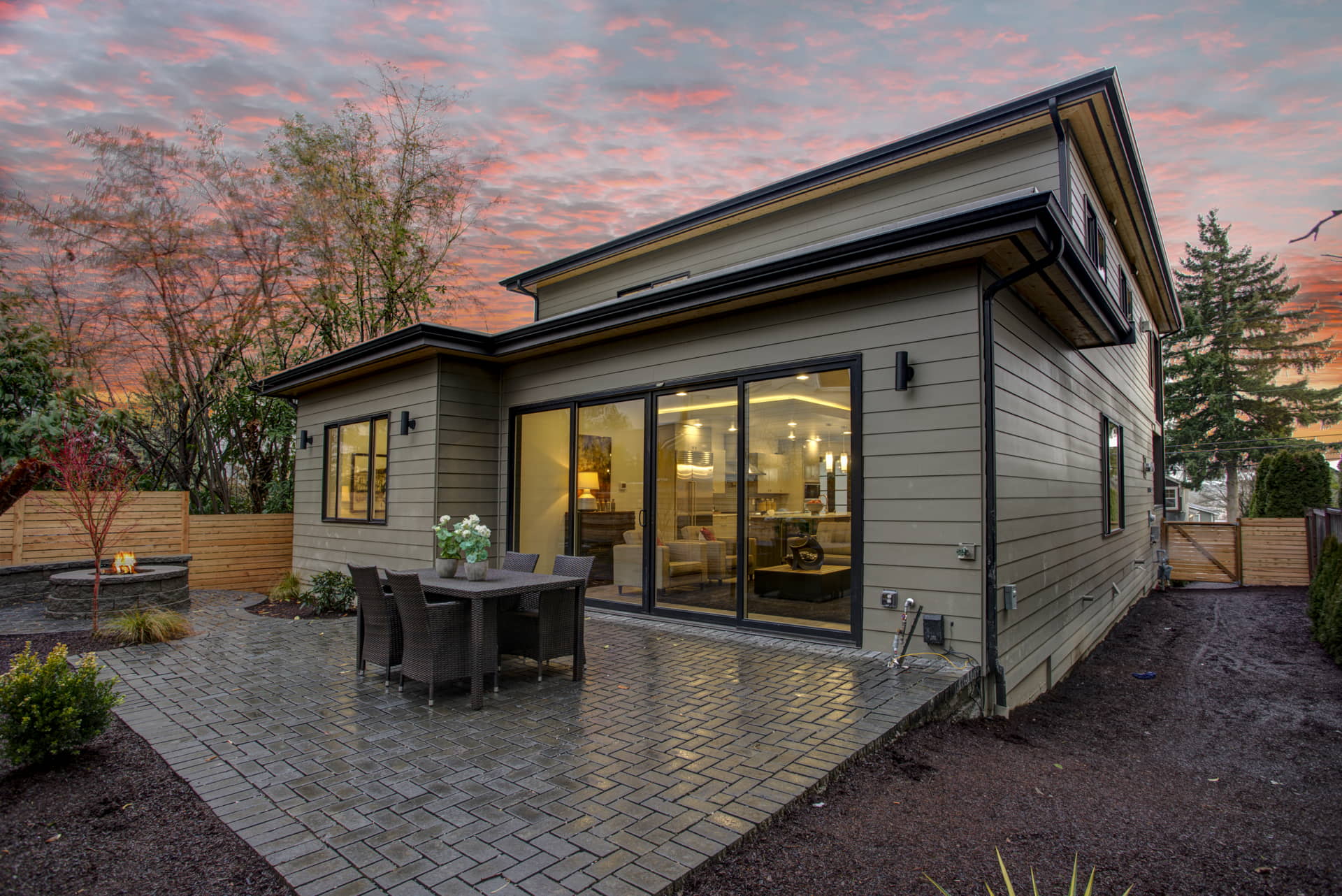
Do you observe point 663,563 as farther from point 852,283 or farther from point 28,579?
point 28,579

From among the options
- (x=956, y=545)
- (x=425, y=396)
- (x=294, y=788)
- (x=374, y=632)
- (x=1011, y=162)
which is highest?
(x=1011, y=162)

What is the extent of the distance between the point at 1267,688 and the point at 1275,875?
4.67 metres

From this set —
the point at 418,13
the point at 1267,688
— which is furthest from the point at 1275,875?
the point at 418,13

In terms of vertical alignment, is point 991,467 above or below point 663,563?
above

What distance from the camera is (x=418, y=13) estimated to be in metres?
7.85

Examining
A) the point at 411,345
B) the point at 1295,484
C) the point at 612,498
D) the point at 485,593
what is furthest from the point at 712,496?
the point at 1295,484

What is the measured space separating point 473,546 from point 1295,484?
55.3 feet

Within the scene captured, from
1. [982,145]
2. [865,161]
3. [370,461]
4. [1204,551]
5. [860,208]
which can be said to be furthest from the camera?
[1204,551]

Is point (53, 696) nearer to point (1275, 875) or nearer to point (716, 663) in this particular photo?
point (716, 663)

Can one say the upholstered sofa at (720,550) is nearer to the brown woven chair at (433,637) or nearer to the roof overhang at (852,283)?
the roof overhang at (852,283)

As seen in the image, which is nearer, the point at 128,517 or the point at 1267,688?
the point at 1267,688

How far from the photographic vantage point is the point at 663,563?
21.5 feet

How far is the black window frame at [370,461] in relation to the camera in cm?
830

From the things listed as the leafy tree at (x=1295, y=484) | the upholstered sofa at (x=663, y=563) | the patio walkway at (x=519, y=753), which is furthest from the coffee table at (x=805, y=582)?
the leafy tree at (x=1295, y=484)
